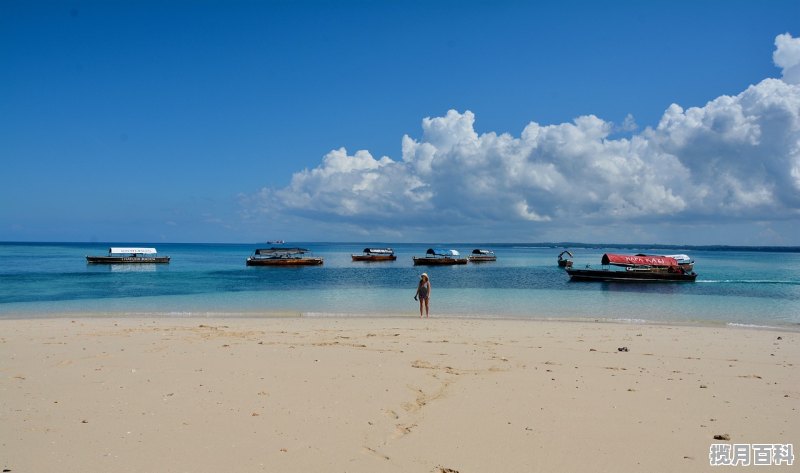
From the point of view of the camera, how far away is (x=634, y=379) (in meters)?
9.01

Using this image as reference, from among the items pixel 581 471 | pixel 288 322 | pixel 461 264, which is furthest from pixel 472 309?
pixel 461 264

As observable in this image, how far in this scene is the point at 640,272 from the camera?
47.4 meters

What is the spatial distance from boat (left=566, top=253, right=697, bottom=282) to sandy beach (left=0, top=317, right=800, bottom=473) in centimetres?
3657

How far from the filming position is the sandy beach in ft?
18.1

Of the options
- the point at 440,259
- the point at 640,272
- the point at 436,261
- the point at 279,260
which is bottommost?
the point at 640,272

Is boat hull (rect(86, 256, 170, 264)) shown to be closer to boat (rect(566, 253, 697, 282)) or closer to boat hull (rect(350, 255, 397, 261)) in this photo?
boat hull (rect(350, 255, 397, 261))

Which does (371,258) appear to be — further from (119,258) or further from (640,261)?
(640,261)

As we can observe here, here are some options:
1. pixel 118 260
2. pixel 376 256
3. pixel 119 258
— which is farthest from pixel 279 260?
pixel 119 258

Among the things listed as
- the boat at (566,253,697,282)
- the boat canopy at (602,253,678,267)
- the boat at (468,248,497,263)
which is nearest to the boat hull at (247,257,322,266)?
the boat at (468,248,497,263)

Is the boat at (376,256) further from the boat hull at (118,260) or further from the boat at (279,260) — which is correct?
the boat hull at (118,260)

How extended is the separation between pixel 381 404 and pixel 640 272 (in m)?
46.0

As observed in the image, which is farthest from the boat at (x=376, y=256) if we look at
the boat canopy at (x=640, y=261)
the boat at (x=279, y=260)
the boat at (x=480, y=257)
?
the boat canopy at (x=640, y=261)

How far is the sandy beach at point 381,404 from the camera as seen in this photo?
217 inches

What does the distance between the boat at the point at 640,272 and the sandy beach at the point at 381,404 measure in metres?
36.6
